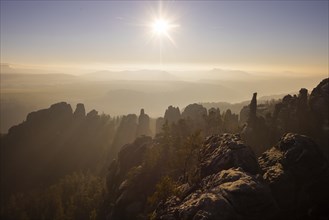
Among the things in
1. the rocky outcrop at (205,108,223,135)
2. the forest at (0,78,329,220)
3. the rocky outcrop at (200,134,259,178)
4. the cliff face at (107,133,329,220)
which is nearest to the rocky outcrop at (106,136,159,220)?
the forest at (0,78,329,220)

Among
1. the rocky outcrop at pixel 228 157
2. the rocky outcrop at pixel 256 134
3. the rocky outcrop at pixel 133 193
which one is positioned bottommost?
the rocky outcrop at pixel 133 193

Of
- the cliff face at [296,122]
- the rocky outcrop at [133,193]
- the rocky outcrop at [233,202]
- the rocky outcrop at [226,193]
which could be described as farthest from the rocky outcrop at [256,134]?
the rocky outcrop at [233,202]

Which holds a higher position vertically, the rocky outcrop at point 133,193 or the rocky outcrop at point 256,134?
the rocky outcrop at point 256,134

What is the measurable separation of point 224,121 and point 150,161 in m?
59.7

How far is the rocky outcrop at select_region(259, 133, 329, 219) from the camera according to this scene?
66.0 m

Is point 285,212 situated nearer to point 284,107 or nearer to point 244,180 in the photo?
point 244,180

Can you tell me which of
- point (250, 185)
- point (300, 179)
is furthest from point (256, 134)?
point (250, 185)

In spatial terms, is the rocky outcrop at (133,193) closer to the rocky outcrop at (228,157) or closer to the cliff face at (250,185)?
the cliff face at (250,185)

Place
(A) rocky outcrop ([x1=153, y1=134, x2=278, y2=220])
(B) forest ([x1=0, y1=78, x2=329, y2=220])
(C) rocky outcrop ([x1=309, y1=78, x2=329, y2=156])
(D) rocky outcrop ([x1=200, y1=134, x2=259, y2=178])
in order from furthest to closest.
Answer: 1. (C) rocky outcrop ([x1=309, y1=78, x2=329, y2=156])
2. (D) rocky outcrop ([x1=200, y1=134, x2=259, y2=178])
3. (B) forest ([x1=0, y1=78, x2=329, y2=220])
4. (A) rocky outcrop ([x1=153, y1=134, x2=278, y2=220])

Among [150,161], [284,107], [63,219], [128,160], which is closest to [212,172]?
[150,161]

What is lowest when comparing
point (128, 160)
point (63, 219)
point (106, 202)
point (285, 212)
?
point (63, 219)

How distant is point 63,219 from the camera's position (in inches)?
6201

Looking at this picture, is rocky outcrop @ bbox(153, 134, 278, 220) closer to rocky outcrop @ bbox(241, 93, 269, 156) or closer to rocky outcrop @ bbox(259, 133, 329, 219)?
rocky outcrop @ bbox(259, 133, 329, 219)

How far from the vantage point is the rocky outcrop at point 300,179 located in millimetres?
65981
